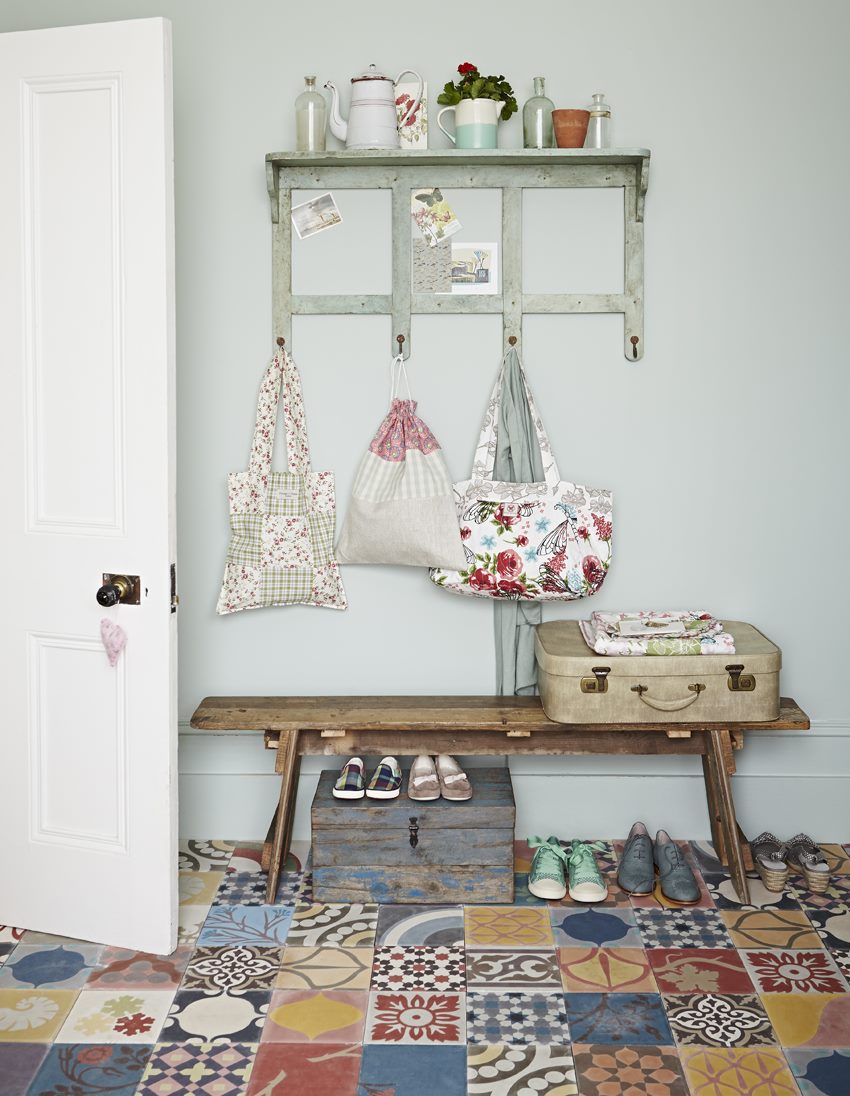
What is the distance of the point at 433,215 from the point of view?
121 inches

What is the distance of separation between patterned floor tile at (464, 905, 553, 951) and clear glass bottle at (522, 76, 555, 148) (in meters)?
2.06

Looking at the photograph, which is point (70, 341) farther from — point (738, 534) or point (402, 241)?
point (738, 534)

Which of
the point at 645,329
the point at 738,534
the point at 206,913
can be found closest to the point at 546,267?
the point at 645,329

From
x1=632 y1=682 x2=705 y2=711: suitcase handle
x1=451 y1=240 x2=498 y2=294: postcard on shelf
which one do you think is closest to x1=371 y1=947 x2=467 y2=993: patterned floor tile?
x1=632 y1=682 x2=705 y2=711: suitcase handle

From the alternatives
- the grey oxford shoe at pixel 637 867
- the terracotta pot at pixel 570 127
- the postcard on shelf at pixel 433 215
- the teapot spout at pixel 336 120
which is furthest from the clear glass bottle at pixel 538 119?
the grey oxford shoe at pixel 637 867

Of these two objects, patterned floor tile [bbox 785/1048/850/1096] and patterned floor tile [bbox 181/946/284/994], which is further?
patterned floor tile [bbox 181/946/284/994]

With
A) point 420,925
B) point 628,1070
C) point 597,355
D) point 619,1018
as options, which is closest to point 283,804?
point 420,925

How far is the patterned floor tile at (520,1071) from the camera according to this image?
2.13m

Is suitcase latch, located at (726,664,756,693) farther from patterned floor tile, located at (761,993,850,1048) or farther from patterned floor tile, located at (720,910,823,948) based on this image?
patterned floor tile, located at (761,993,850,1048)

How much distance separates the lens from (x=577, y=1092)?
2121 mm

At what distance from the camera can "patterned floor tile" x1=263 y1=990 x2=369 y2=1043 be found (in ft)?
7.56

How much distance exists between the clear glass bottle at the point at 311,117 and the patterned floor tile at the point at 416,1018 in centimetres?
218

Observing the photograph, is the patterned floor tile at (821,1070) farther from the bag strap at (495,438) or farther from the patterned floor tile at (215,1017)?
the bag strap at (495,438)

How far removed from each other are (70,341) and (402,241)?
99cm
